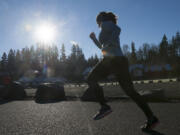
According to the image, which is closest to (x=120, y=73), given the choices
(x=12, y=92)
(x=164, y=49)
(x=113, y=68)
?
(x=113, y=68)

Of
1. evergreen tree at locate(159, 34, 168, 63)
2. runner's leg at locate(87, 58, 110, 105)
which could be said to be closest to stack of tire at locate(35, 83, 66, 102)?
runner's leg at locate(87, 58, 110, 105)

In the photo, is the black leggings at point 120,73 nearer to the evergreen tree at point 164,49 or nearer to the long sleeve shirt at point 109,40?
the long sleeve shirt at point 109,40

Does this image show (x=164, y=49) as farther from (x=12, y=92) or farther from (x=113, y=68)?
(x=113, y=68)

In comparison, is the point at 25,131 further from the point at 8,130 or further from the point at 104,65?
the point at 104,65

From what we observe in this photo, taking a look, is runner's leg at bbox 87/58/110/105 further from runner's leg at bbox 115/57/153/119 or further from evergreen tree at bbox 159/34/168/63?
evergreen tree at bbox 159/34/168/63

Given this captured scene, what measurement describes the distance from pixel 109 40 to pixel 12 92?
8486 mm

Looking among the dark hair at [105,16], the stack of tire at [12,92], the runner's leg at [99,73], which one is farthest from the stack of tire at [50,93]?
the dark hair at [105,16]

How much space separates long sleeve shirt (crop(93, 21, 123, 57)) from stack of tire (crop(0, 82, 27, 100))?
805cm

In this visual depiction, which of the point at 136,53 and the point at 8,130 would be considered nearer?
the point at 8,130

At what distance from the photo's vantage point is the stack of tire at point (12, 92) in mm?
9766

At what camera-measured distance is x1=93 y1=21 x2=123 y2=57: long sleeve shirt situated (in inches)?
121

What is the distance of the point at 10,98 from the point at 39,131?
746 centimetres

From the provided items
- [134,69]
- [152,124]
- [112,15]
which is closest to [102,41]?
[112,15]

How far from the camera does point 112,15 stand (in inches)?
132
